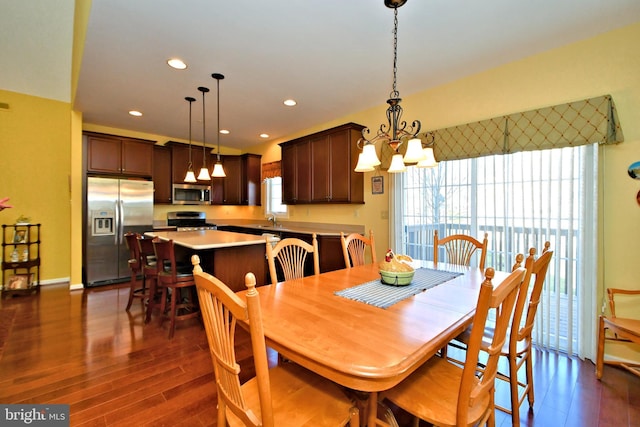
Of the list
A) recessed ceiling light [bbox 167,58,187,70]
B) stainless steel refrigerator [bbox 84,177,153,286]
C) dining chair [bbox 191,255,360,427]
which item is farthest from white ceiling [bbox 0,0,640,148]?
dining chair [bbox 191,255,360,427]

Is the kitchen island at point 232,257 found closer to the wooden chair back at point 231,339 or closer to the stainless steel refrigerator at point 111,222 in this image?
the wooden chair back at point 231,339

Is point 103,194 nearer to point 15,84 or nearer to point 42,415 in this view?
point 15,84

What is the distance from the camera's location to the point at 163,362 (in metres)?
2.26

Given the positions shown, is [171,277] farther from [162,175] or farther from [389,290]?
[162,175]

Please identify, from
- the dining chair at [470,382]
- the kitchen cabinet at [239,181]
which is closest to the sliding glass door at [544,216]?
the dining chair at [470,382]

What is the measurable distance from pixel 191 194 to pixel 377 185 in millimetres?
3800

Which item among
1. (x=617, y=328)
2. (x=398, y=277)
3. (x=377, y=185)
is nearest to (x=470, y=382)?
(x=398, y=277)

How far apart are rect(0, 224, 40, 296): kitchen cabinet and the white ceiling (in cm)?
200

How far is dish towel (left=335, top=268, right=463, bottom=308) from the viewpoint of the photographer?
1.52 meters

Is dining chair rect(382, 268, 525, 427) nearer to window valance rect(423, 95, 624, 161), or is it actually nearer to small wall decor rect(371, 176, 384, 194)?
window valance rect(423, 95, 624, 161)

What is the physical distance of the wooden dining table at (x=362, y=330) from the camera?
0.91 m

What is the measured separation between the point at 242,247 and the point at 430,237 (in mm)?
2153

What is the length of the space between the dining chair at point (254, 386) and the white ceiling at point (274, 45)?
1990 mm

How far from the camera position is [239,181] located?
20.3ft
